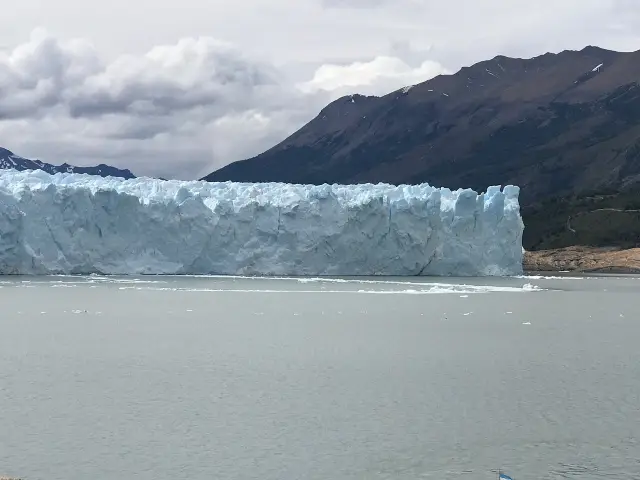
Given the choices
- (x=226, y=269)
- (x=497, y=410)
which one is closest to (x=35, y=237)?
(x=226, y=269)

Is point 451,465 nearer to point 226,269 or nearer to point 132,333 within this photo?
point 132,333

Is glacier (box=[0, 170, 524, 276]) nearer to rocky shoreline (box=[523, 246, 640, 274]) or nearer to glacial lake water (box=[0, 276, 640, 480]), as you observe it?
glacial lake water (box=[0, 276, 640, 480])

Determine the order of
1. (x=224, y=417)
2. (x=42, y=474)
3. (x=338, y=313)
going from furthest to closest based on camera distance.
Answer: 1. (x=338, y=313)
2. (x=224, y=417)
3. (x=42, y=474)

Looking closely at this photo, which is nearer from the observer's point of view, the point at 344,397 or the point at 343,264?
the point at 344,397

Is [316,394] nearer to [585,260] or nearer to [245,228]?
[245,228]

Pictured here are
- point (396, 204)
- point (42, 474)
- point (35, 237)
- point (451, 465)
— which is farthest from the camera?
point (396, 204)

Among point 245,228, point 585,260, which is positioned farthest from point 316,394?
point 585,260

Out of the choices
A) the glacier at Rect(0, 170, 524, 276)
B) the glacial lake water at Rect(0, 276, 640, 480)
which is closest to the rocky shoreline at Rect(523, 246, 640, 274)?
the glacier at Rect(0, 170, 524, 276)
